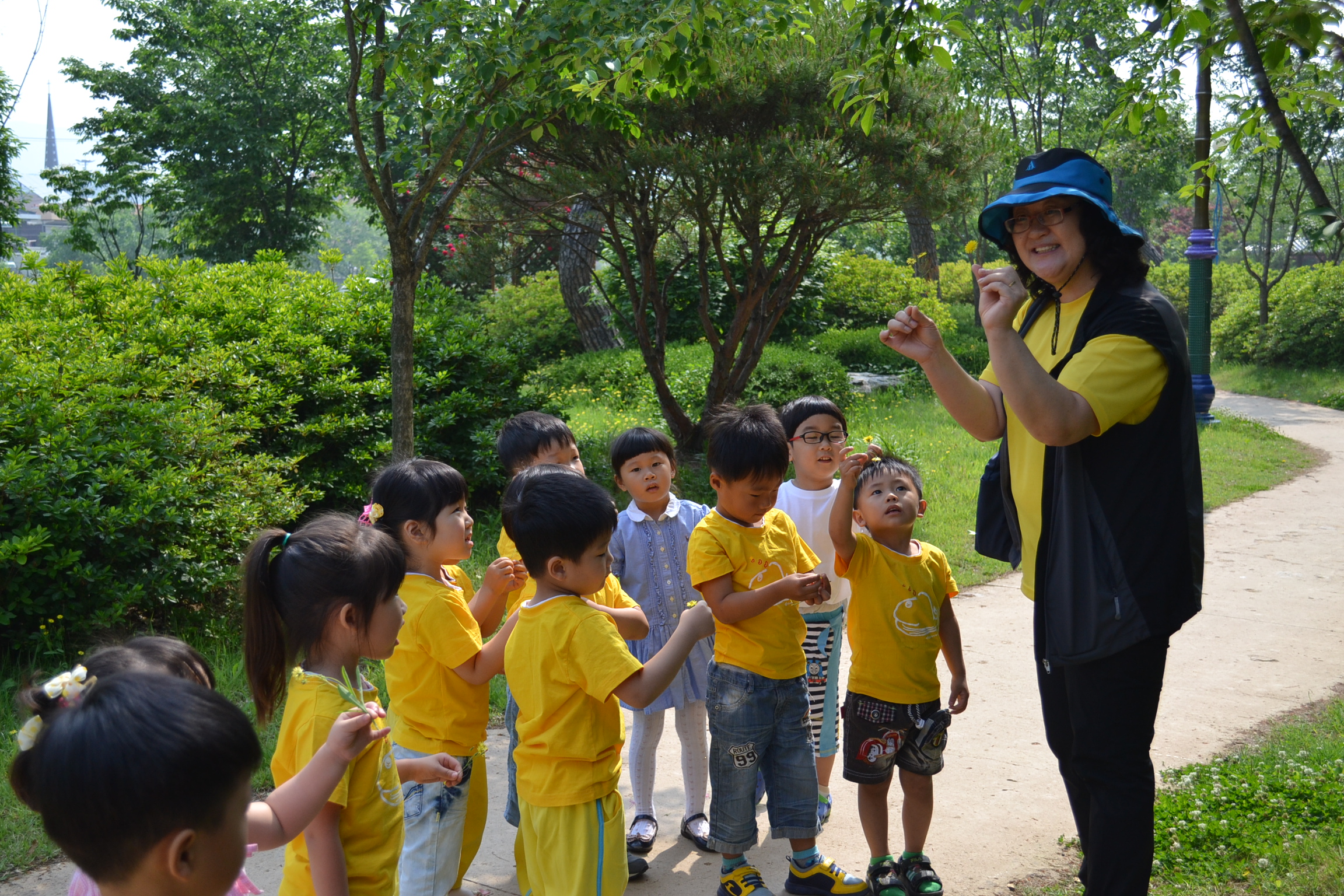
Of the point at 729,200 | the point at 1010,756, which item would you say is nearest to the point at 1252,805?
the point at 1010,756

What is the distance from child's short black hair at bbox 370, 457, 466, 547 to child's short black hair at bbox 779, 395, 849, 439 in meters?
1.24

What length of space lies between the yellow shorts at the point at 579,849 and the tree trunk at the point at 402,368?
11.4ft

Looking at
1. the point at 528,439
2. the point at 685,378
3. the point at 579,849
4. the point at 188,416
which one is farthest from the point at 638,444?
the point at 685,378

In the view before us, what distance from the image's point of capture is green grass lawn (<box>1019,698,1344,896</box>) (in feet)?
9.33

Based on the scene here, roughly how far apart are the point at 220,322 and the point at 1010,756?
5.76 m

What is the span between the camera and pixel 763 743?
2.91m

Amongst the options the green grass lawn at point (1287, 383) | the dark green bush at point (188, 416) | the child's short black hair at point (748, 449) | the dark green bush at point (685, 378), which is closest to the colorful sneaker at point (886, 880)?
the child's short black hair at point (748, 449)

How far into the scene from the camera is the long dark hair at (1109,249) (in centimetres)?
242

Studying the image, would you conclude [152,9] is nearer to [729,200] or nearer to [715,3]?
[729,200]

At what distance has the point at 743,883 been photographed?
2887mm

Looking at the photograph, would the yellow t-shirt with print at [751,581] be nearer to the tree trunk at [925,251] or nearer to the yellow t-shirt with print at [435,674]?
the yellow t-shirt with print at [435,674]

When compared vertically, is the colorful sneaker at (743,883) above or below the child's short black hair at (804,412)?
below

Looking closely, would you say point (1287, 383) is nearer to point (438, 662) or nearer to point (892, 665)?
point (892, 665)

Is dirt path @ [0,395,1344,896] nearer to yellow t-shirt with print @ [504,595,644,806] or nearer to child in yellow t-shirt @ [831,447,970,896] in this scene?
child in yellow t-shirt @ [831,447,970,896]
